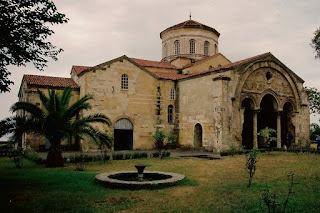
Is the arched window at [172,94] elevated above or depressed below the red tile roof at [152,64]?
below

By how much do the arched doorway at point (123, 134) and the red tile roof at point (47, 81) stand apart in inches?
191

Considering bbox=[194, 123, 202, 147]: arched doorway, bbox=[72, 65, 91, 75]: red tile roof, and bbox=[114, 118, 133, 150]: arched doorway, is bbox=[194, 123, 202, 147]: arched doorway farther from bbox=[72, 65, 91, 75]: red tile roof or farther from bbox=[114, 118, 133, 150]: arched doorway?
bbox=[72, 65, 91, 75]: red tile roof

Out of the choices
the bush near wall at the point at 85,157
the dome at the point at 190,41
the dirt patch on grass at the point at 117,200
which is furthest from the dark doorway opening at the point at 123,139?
the dirt patch on grass at the point at 117,200

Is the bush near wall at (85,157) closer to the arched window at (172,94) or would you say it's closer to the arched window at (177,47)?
the arched window at (172,94)

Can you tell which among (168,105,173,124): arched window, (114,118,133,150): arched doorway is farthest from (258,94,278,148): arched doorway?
(114,118,133,150): arched doorway

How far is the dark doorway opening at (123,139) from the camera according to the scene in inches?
935

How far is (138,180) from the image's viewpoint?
1019cm

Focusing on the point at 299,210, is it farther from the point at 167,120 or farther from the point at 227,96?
the point at 167,120

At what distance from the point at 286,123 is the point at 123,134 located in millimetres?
15529

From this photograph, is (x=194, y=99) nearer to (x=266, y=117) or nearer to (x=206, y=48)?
(x=266, y=117)

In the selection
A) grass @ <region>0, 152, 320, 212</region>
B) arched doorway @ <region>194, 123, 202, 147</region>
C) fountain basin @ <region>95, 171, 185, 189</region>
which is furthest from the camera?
arched doorway @ <region>194, 123, 202, 147</region>

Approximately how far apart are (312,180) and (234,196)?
413cm

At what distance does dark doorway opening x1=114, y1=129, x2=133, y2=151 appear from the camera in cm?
2374

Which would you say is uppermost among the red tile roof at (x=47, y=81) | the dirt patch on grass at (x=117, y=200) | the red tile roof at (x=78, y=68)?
the red tile roof at (x=78, y=68)
